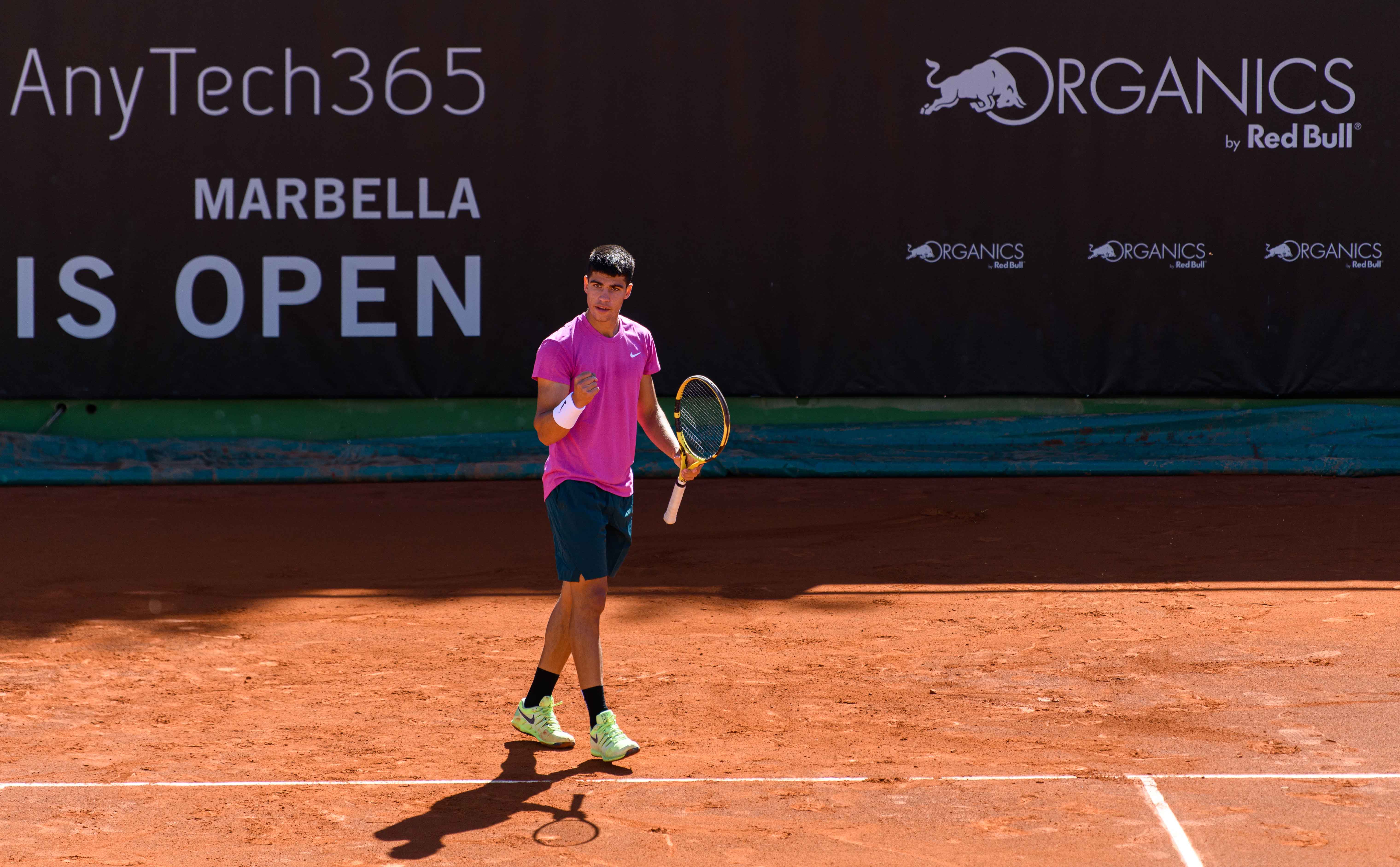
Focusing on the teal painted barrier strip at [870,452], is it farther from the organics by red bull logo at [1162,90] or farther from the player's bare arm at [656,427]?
the player's bare arm at [656,427]

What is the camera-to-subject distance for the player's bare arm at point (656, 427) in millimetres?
4629

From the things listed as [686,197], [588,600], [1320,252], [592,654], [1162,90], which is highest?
[1162,90]

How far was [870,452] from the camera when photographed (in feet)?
34.9

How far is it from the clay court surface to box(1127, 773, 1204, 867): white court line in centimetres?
2

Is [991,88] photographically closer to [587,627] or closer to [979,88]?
[979,88]

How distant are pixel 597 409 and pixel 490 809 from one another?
4.09ft

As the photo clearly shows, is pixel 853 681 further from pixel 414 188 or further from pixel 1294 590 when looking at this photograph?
pixel 414 188

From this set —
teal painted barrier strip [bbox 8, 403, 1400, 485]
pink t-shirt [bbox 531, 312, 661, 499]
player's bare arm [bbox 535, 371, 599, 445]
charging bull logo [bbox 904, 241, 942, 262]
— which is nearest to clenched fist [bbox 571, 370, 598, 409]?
player's bare arm [bbox 535, 371, 599, 445]

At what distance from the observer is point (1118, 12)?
409 inches

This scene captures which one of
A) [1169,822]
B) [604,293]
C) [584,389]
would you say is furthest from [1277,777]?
[604,293]

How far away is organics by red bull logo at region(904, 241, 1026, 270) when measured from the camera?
10430 millimetres

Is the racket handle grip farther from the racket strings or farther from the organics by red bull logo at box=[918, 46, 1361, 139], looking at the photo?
the organics by red bull logo at box=[918, 46, 1361, 139]

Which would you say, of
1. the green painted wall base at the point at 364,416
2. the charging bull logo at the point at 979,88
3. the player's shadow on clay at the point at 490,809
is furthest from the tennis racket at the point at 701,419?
the charging bull logo at the point at 979,88

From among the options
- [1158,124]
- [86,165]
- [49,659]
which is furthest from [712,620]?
[86,165]
